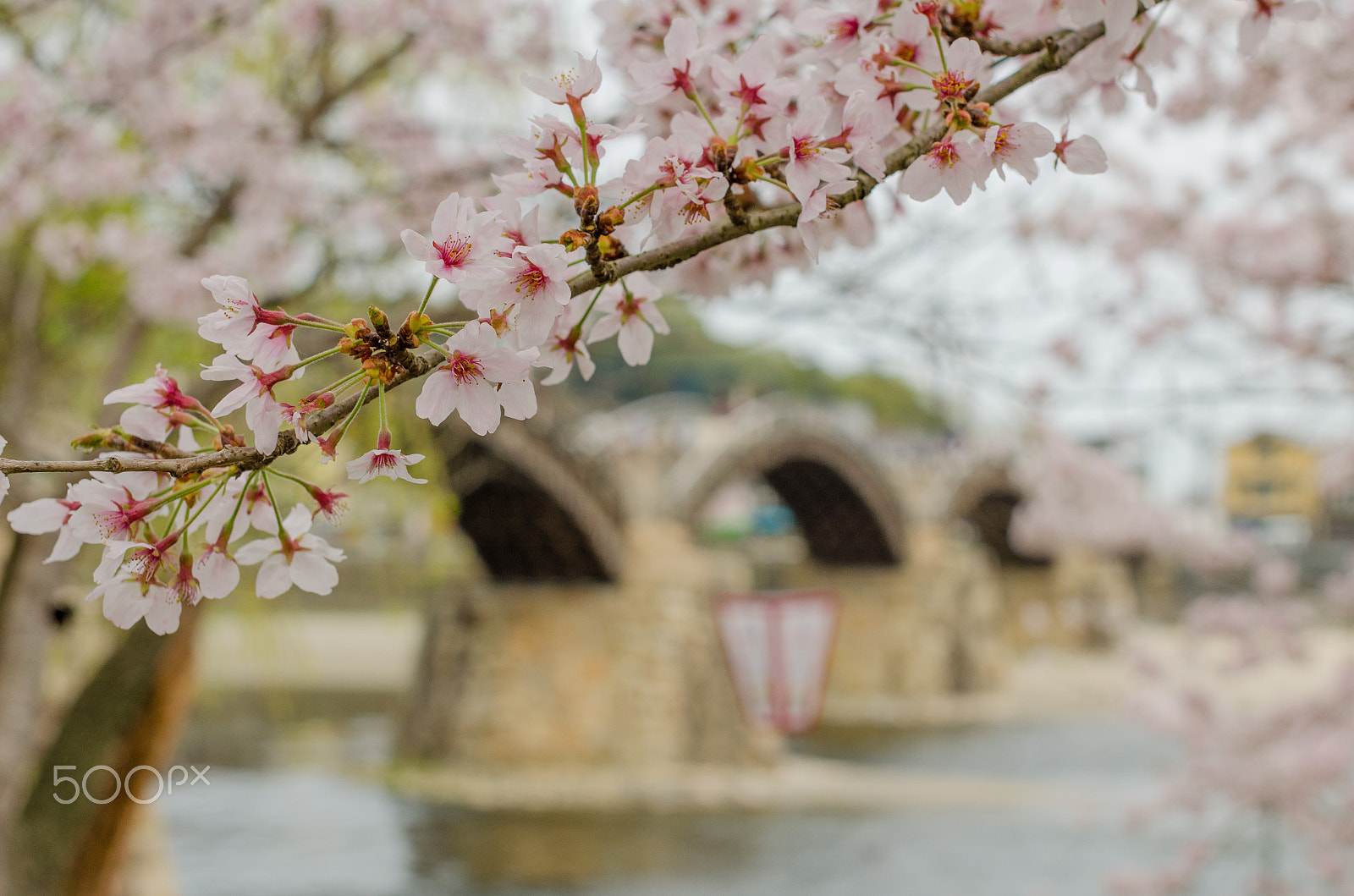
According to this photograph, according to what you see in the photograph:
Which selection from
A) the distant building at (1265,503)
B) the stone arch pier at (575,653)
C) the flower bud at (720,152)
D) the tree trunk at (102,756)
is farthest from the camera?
the distant building at (1265,503)

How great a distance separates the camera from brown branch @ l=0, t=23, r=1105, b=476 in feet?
3.10

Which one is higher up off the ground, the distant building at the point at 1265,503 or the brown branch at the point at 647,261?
the distant building at the point at 1265,503

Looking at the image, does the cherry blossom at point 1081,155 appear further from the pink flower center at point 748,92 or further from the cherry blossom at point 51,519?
the cherry blossom at point 51,519

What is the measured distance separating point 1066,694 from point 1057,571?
24.5 ft

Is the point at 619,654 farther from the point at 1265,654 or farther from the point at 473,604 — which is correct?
the point at 1265,654

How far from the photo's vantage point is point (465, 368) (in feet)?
3.34

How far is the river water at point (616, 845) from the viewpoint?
33.6ft

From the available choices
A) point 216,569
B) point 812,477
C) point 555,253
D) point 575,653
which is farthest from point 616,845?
point 555,253

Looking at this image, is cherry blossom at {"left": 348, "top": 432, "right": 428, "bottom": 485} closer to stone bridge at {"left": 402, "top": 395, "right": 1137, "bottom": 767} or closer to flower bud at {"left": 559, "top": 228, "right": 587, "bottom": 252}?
flower bud at {"left": 559, "top": 228, "right": 587, "bottom": 252}

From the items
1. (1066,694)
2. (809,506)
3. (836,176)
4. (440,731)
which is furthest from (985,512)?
(836,176)

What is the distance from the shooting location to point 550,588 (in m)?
14.7

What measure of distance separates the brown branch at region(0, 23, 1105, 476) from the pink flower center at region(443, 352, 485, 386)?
0.01 m

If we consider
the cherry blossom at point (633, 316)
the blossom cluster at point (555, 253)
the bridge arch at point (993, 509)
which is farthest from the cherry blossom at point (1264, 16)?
the bridge arch at point (993, 509)

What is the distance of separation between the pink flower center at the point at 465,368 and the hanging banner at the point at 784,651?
11.3 meters
